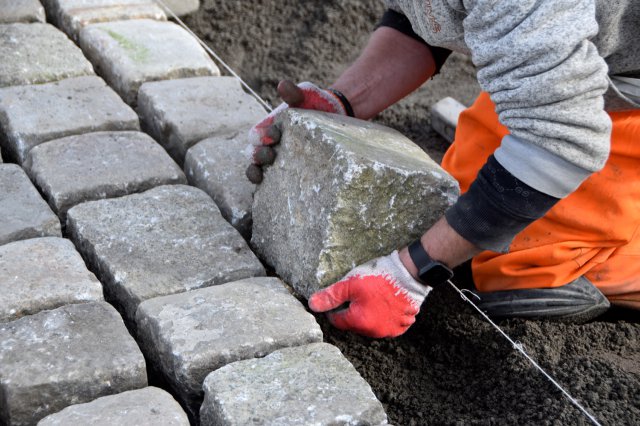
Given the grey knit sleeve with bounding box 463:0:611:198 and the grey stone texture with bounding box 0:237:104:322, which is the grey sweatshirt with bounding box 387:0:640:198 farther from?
the grey stone texture with bounding box 0:237:104:322

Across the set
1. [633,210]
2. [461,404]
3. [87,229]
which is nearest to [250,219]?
[87,229]

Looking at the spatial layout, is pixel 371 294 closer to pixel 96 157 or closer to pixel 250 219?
pixel 250 219

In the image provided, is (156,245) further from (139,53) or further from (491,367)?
(139,53)

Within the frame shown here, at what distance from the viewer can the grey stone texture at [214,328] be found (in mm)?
2156

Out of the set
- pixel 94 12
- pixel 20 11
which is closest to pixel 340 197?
pixel 94 12

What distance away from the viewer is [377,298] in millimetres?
2354

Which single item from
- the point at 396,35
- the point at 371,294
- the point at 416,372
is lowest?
the point at 416,372

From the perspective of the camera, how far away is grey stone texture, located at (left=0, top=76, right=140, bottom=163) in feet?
9.92

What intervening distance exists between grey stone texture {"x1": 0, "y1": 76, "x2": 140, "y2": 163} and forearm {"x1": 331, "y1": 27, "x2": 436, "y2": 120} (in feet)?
2.84

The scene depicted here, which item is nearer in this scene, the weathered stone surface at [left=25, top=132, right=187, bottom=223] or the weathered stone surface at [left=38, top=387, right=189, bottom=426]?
the weathered stone surface at [left=38, top=387, right=189, bottom=426]

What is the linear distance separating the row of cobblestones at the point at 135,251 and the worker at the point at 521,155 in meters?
0.29

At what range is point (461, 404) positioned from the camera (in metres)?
2.32

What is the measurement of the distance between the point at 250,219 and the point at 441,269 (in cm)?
78

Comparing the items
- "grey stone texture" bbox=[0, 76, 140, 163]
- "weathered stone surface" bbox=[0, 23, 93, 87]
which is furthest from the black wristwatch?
"weathered stone surface" bbox=[0, 23, 93, 87]
